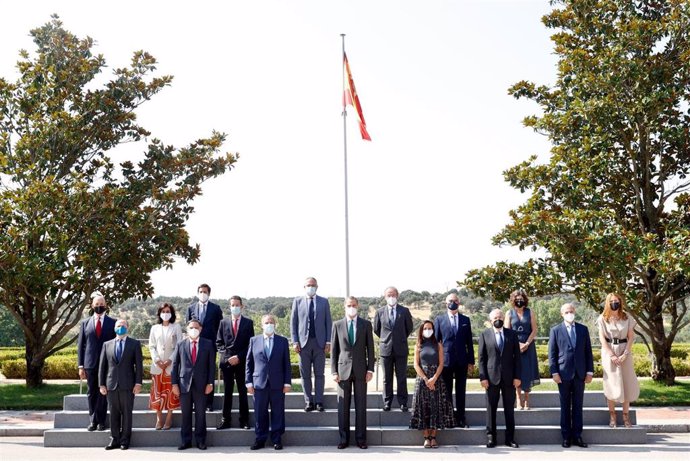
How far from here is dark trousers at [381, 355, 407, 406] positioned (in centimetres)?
1195

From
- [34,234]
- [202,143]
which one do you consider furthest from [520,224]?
[34,234]

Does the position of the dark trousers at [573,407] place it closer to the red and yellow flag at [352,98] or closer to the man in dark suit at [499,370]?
the man in dark suit at [499,370]

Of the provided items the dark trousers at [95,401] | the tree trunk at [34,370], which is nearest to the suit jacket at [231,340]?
the dark trousers at [95,401]

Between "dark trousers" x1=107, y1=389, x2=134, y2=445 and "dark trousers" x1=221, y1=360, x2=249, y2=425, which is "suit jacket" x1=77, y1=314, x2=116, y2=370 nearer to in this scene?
"dark trousers" x1=107, y1=389, x2=134, y2=445

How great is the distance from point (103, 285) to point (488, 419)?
40.1ft

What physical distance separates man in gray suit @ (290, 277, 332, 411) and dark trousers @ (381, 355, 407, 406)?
3.51 feet

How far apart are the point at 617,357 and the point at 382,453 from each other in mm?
4290

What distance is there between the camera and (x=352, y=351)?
11461 millimetres

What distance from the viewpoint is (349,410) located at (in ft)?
37.9

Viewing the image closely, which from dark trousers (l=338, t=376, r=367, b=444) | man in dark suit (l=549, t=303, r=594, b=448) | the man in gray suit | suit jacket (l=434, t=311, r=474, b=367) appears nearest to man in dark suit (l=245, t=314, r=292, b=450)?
the man in gray suit

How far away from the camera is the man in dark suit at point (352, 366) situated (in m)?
11.3

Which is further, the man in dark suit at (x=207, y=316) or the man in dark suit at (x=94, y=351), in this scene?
the man in dark suit at (x=207, y=316)

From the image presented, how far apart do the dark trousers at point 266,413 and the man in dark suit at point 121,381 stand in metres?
1.91

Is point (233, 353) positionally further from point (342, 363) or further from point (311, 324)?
point (342, 363)
